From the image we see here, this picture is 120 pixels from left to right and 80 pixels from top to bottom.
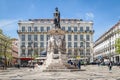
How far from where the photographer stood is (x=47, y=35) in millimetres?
132875

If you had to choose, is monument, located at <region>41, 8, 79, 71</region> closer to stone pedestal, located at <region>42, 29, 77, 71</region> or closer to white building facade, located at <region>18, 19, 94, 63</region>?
stone pedestal, located at <region>42, 29, 77, 71</region>

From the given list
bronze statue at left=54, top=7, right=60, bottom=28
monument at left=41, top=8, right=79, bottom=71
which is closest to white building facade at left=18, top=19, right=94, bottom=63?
bronze statue at left=54, top=7, right=60, bottom=28

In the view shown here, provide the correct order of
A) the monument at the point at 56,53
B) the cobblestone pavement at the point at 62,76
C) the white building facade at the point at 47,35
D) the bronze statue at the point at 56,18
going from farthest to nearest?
the white building facade at the point at 47,35 < the bronze statue at the point at 56,18 < the monument at the point at 56,53 < the cobblestone pavement at the point at 62,76

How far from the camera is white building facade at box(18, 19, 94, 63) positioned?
132500 millimetres

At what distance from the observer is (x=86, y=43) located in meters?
133

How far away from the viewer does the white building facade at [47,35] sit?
13250 centimetres

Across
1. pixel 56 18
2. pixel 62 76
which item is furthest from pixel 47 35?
pixel 62 76

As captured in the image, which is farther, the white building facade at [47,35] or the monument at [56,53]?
the white building facade at [47,35]

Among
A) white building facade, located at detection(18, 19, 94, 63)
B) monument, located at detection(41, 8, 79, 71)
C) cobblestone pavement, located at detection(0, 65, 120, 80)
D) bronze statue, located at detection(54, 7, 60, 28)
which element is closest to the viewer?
cobblestone pavement, located at detection(0, 65, 120, 80)

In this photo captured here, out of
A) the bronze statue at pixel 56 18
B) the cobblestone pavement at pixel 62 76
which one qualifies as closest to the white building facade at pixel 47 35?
the bronze statue at pixel 56 18

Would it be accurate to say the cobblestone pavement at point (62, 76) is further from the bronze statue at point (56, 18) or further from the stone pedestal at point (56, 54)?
the bronze statue at point (56, 18)

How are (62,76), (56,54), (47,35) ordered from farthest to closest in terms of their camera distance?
(47,35) → (56,54) → (62,76)

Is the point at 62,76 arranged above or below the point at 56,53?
below

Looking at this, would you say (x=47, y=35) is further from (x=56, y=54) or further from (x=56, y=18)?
(x=56, y=54)
